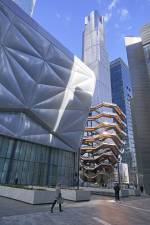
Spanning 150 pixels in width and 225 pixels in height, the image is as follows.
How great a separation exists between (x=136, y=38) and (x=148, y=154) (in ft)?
104

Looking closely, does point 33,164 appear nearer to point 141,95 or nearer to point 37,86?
point 37,86

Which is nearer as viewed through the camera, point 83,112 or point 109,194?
point 109,194

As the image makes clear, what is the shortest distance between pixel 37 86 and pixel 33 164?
1427 cm

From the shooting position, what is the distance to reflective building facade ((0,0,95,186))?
2995 centimetres

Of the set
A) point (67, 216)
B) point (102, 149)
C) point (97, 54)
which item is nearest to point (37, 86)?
point (67, 216)

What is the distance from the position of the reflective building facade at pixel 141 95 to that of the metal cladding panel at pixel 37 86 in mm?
11845

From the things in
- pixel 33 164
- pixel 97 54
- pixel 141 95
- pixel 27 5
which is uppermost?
pixel 27 5

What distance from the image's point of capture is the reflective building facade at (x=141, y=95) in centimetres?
3672

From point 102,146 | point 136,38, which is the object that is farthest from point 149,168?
point 136,38

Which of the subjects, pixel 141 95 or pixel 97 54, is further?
pixel 97 54

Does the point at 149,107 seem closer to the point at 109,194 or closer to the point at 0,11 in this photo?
the point at 109,194

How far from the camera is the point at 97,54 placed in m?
116

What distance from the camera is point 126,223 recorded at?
795 centimetres

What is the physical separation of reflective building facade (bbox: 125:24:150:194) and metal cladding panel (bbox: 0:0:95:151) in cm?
1185
